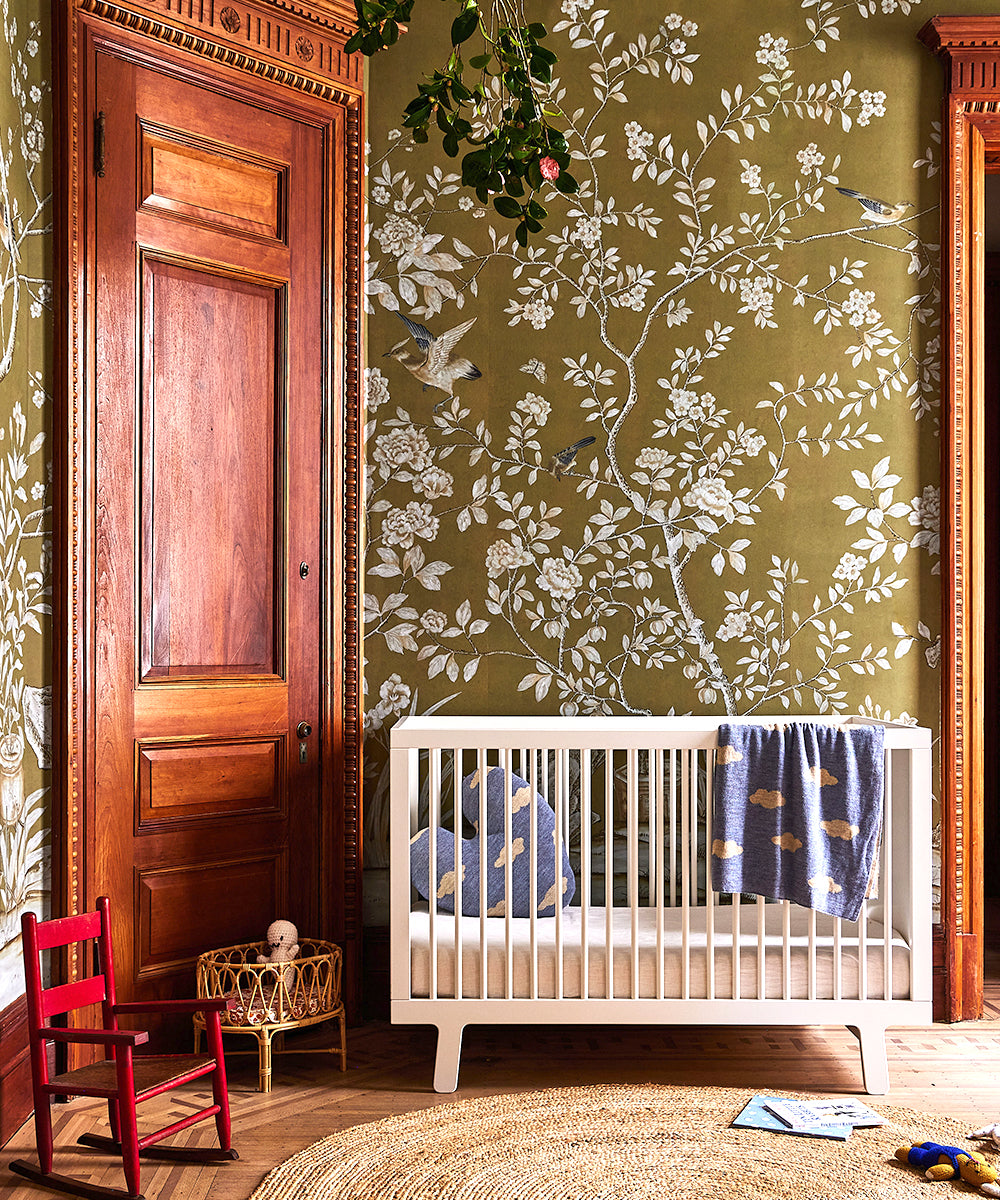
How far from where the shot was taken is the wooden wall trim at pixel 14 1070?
2.10 metres

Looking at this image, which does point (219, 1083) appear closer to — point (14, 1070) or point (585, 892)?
point (14, 1070)

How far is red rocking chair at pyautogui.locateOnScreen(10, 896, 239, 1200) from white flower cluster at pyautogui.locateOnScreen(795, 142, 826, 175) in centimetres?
253

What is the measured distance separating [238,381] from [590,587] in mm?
1065

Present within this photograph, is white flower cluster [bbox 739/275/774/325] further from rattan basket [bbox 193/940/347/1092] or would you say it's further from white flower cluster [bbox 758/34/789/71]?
rattan basket [bbox 193/940/347/1092]

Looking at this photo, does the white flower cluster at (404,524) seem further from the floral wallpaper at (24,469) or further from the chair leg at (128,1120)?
the chair leg at (128,1120)

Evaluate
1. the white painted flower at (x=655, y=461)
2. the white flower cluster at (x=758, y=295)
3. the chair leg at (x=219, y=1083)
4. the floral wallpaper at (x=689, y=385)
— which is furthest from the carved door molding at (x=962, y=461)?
the chair leg at (x=219, y=1083)

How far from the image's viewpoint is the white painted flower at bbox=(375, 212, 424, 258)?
2.90m

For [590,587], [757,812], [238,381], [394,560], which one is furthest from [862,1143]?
[238,381]

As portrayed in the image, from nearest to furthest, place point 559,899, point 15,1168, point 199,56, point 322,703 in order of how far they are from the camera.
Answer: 1. point 15,1168
2. point 559,899
3. point 199,56
4. point 322,703

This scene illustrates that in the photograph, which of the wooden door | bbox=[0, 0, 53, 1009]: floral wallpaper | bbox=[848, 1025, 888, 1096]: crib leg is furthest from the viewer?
the wooden door

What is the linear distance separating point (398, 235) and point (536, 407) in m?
0.60

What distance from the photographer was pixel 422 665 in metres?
2.90

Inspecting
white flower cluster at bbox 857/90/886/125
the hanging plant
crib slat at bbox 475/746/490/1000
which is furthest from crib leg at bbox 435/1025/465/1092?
white flower cluster at bbox 857/90/886/125

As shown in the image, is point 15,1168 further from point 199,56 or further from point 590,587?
point 199,56
